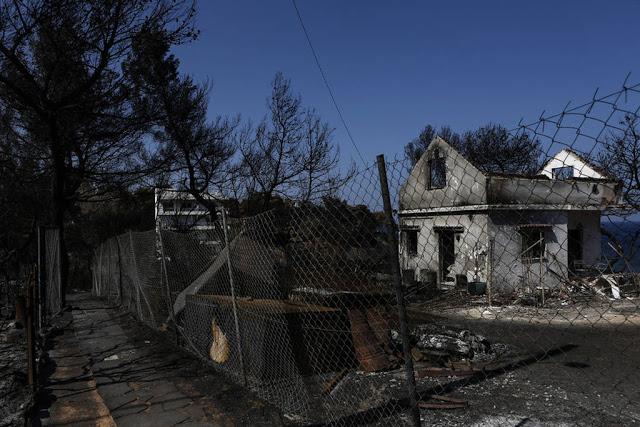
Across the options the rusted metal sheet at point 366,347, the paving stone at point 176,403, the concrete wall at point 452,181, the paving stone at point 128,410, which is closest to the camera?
the paving stone at point 128,410

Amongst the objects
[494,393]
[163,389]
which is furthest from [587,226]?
[163,389]

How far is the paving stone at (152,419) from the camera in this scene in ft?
12.4

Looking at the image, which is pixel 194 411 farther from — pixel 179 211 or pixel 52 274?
pixel 179 211

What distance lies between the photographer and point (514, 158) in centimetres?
2966

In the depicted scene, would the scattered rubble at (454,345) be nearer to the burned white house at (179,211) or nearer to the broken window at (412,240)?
the burned white house at (179,211)

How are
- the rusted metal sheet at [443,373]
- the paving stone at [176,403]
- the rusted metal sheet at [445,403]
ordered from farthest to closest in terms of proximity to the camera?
the rusted metal sheet at [443,373]
the rusted metal sheet at [445,403]
the paving stone at [176,403]

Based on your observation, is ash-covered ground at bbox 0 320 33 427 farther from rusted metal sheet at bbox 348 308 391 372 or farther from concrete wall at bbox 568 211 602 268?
concrete wall at bbox 568 211 602 268

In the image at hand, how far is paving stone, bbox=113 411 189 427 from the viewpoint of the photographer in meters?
3.78

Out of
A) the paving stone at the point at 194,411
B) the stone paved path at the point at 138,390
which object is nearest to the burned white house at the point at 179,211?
the stone paved path at the point at 138,390

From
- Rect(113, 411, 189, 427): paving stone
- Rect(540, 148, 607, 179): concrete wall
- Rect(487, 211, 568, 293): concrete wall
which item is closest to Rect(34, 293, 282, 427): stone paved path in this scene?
Rect(113, 411, 189, 427): paving stone

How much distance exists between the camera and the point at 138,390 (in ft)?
15.2

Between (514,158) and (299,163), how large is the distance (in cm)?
1700

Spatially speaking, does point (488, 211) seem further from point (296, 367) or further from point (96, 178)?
point (96, 178)

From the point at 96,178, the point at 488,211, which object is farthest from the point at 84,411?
the point at 488,211
